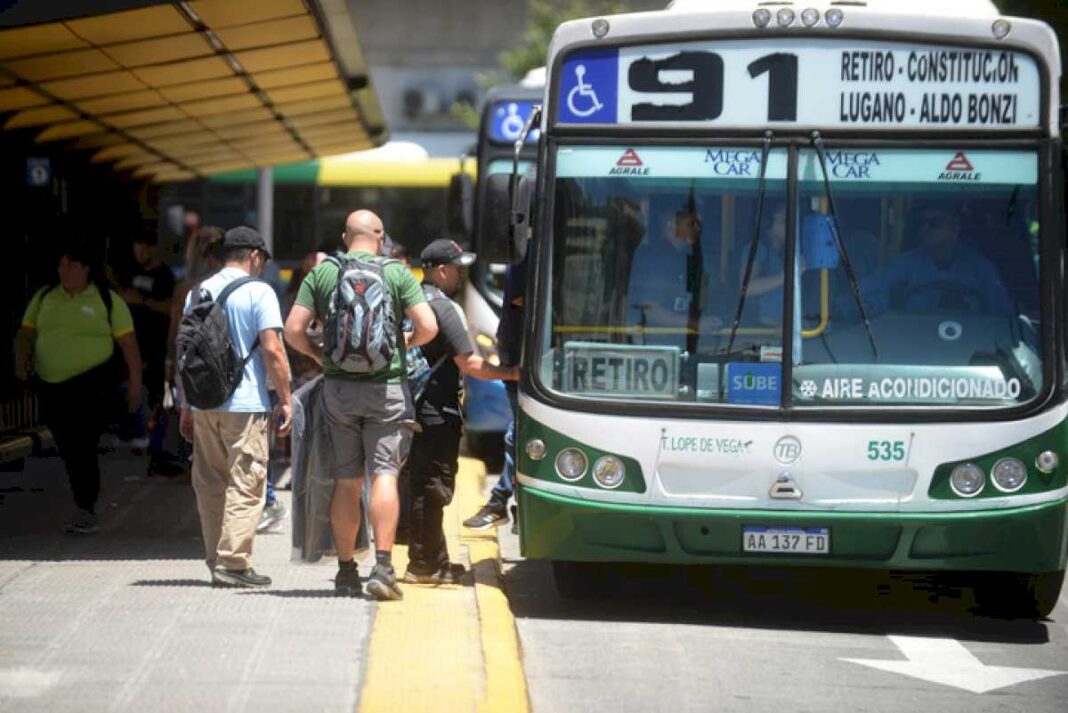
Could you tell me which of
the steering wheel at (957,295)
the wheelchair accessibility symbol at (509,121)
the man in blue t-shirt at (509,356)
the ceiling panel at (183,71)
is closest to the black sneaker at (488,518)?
the man in blue t-shirt at (509,356)

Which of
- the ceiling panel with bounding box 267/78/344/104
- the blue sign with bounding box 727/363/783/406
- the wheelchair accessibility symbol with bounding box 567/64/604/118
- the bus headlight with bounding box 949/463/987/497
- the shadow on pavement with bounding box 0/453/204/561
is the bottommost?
the shadow on pavement with bounding box 0/453/204/561

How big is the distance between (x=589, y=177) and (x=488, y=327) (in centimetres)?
727

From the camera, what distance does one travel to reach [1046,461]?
9062 mm

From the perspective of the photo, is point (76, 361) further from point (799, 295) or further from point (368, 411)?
point (799, 295)

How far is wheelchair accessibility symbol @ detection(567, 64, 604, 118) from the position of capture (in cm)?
938

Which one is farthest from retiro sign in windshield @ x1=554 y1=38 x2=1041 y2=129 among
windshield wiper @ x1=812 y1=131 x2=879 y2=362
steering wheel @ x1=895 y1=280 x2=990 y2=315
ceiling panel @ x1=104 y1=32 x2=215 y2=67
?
ceiling panel @ x1=104 y1=32 x2=215 y2=67

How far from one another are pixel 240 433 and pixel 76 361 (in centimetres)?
223

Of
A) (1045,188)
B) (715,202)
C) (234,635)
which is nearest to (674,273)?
(715,202)

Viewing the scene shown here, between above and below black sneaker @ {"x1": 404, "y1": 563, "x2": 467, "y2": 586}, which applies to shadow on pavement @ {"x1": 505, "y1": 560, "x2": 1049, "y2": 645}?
below

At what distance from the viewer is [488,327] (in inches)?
653

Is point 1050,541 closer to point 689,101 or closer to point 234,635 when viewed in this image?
point 689,101

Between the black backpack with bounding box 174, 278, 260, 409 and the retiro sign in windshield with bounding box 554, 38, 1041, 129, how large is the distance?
1.87 metres

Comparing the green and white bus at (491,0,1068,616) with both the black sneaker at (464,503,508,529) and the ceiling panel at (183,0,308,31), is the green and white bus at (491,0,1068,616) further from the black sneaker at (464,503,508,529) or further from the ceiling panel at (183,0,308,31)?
the ceiling panel at (183,0,308,31)

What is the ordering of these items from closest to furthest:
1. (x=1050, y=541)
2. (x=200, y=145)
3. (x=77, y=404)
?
(x=1050, y=541)
(x=77, y=404)
(x=200, y=145)
